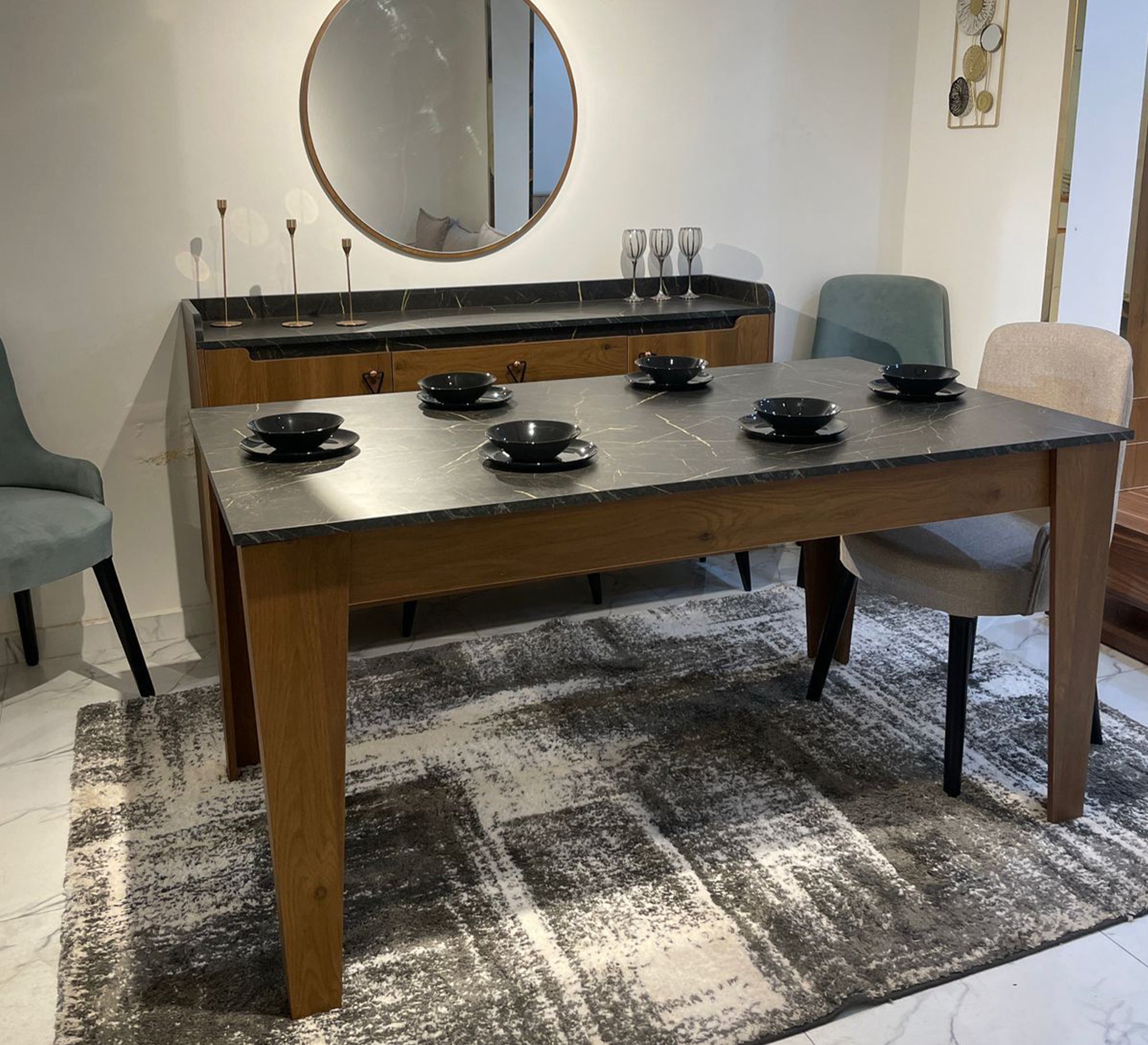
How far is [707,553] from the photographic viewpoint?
1.86 m

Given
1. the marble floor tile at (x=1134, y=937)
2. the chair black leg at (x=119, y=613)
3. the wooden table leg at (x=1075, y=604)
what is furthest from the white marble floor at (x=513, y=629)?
the wooden table leg at (x=1075, y=604)

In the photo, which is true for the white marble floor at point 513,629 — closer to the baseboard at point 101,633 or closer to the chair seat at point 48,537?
the baseboard at point 101,633

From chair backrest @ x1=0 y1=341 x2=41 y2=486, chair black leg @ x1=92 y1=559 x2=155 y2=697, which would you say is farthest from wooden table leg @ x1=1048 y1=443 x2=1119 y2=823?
chair backrest @ x1=0 y1=341 x2=41 y2=486

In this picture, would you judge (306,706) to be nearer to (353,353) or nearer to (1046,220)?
(353,353)

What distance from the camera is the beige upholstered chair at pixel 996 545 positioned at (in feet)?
7.17

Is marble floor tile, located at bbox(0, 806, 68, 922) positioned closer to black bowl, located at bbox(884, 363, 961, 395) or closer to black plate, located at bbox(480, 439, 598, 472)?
black plate, located at bbox(480, 439, 598, 472)

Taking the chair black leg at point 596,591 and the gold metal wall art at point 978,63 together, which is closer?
the chair black leg at point 596,591

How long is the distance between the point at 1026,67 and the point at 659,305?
1352mm

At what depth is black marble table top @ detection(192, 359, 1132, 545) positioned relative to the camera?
65.2 inches

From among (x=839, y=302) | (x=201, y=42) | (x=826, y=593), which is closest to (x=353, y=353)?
(x=201, y=42)

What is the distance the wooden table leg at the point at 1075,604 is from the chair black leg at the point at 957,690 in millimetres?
160

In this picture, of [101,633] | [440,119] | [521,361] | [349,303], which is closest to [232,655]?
[101,633]

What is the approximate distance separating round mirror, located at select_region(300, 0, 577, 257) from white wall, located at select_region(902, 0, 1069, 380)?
4.38ft

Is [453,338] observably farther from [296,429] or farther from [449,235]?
[296,429]
